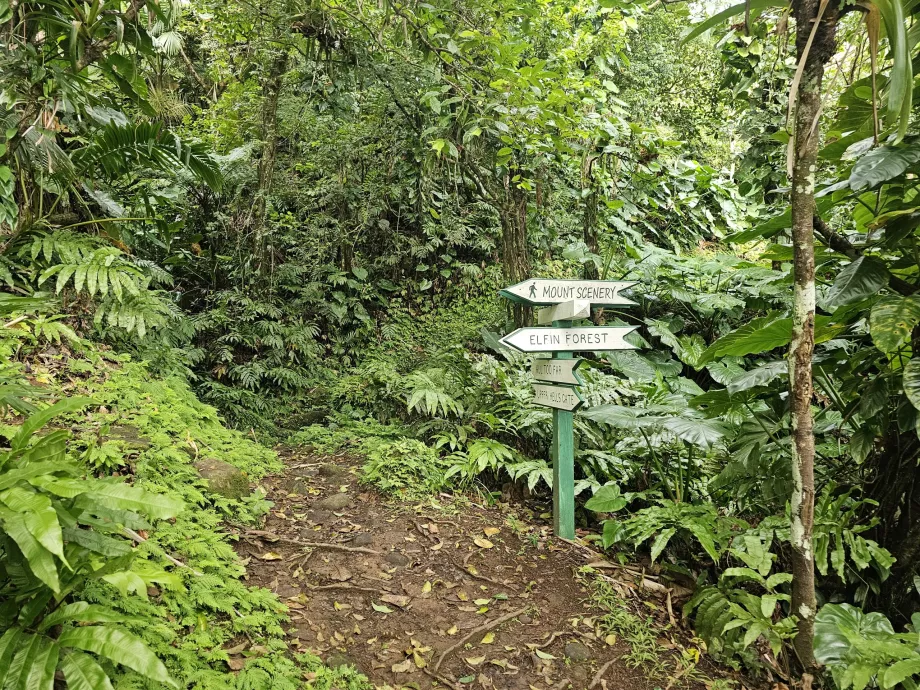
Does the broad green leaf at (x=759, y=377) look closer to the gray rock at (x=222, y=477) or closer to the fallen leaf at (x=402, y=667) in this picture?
the fallen leaf at (x=402, y=667)

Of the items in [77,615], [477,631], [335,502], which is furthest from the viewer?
[335,502]

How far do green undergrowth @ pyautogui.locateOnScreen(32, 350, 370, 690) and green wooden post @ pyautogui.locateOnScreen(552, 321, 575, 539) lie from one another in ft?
5.60

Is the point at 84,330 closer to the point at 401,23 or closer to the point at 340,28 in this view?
the point at 401,23

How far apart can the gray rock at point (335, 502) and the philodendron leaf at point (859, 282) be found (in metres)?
3.15

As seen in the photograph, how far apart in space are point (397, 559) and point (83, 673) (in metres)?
1.92

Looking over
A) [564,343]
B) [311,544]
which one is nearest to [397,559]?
[311,544]

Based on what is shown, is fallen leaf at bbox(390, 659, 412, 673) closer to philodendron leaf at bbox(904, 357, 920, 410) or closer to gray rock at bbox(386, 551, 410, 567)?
gray rock at bbox(386, 551, 410, 567)

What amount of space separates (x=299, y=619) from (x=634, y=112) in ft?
23.8

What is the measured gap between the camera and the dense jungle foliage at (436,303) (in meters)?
2.15

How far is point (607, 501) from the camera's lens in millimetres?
3523

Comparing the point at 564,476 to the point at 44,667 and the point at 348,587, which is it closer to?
the point at 348,587

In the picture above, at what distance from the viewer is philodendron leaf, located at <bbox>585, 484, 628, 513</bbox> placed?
11.4 ft

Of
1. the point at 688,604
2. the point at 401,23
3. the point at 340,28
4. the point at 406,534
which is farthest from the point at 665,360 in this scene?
the point at 340,28

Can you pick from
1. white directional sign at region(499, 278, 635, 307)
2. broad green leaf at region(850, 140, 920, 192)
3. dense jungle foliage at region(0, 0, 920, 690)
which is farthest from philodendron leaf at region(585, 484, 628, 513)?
broad green leaf at region(850, 140, 920, 192)
